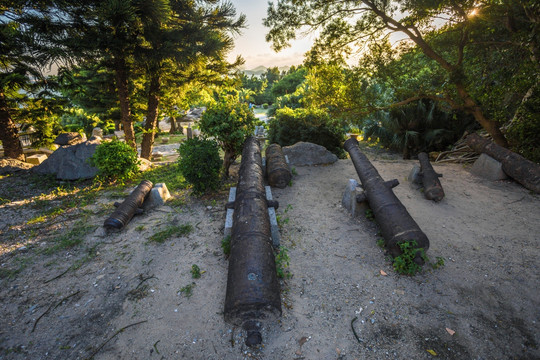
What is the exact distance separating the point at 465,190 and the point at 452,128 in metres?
6.09

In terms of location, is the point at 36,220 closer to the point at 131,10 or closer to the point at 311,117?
the point at 131,10

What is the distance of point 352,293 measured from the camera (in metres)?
3.66

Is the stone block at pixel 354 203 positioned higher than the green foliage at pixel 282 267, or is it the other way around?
the stone block at pixel 354 203

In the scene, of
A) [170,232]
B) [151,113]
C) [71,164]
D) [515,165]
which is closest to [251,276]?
[170,232]

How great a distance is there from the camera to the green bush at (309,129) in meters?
11.6

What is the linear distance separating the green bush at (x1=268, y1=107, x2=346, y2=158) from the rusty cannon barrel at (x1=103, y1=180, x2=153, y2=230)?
7.78 m

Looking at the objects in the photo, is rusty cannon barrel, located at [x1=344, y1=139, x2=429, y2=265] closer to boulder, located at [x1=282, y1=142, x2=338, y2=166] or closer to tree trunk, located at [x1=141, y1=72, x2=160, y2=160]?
boulder, located at [x1=282, y1=142, x2=338, y2=166]

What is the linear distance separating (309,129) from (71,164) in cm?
1008

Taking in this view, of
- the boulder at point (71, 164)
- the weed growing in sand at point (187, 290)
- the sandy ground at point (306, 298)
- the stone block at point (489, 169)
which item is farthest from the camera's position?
the boulder at point (71, 164)

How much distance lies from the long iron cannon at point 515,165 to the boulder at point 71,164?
14094 mm

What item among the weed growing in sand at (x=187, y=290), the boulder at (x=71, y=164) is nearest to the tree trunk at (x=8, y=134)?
the boulder at (x=71, y=164)

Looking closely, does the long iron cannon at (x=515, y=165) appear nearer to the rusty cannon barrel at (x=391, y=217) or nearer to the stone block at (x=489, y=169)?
the stone block at (x=489, y=169)

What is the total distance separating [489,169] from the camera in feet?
25.9

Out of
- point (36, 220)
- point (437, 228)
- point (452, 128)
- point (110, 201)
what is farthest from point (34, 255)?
point (452, 128)
